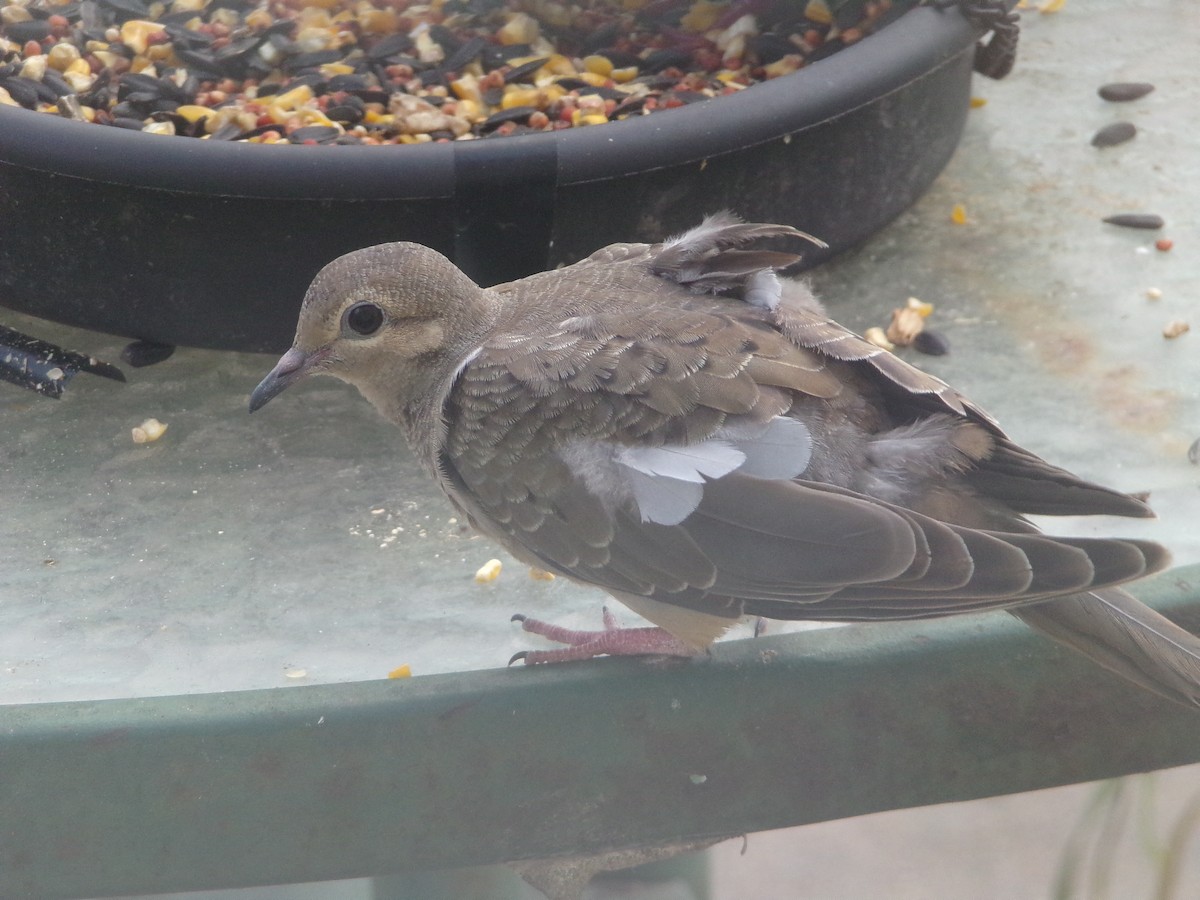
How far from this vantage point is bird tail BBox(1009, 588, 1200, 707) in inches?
73.7

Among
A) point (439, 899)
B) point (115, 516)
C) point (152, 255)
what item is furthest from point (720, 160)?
point (439, 899)

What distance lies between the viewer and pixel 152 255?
272cm

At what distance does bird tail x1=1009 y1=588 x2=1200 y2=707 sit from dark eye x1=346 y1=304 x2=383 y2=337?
1.09 m

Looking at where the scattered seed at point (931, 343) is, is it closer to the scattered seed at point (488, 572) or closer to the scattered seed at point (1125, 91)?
the scattered seed at point (488, 572)

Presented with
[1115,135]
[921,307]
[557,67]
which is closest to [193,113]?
[557,67]

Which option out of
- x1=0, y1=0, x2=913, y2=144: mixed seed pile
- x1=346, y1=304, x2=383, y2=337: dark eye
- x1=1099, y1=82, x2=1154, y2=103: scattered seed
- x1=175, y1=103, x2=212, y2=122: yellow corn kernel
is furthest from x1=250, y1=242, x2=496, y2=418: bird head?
x1=1099, y1=82, x2=1154, y2=103: scattered seed

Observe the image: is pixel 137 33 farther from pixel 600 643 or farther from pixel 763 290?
pixel 600 643

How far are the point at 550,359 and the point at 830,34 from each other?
1546mm

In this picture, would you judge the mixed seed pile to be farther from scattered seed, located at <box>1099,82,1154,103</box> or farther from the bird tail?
the bird tail

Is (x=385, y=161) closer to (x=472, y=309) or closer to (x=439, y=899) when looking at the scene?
(x=472, y=309)

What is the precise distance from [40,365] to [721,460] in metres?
1.53

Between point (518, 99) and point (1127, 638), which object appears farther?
point (518, 99)

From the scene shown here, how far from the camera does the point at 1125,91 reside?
367 centimetres

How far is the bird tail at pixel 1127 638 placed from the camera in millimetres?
1873
